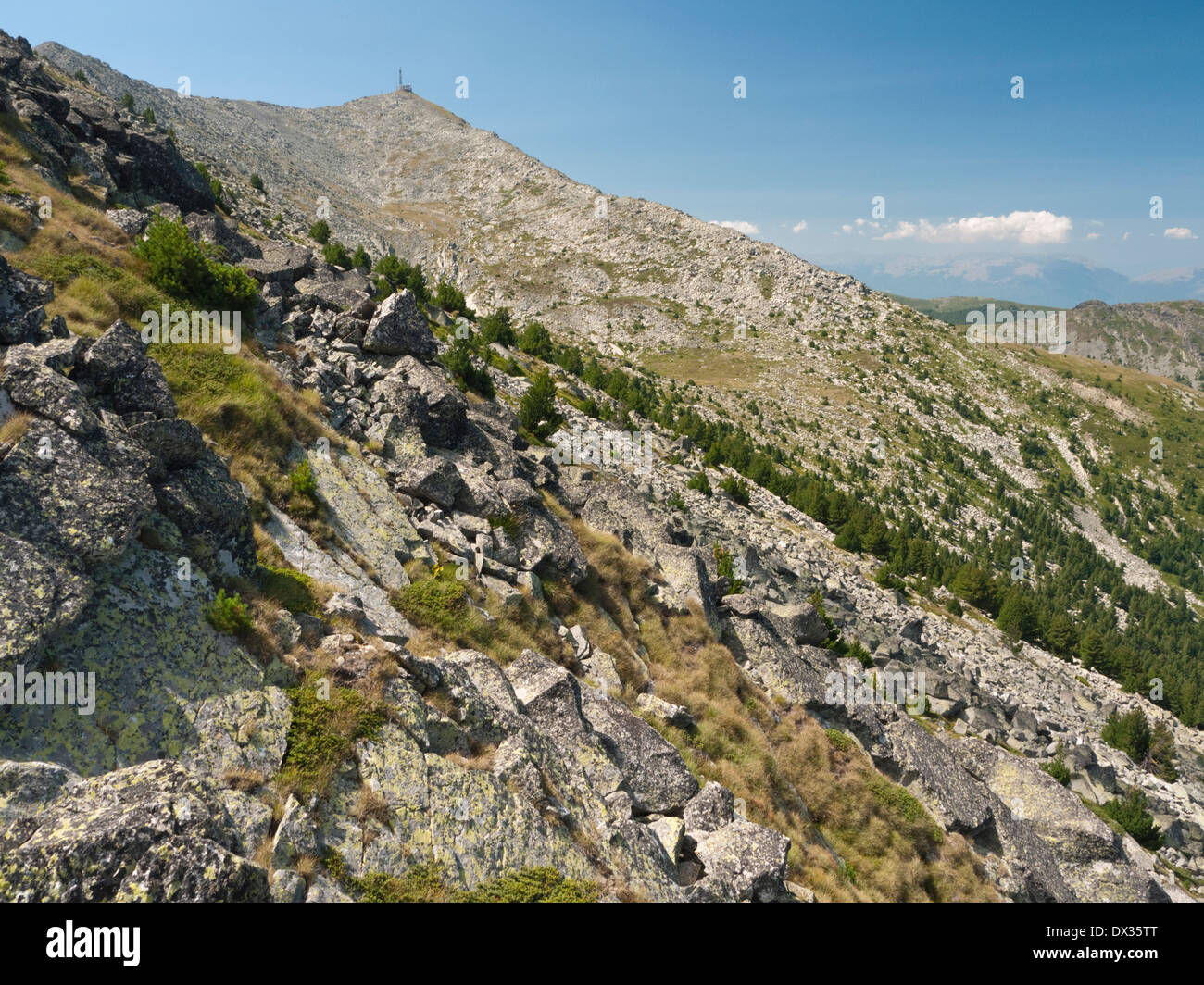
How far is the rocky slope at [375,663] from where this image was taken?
8.37 metres

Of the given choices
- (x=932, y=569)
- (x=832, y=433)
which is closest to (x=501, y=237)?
(x=832, y=433)

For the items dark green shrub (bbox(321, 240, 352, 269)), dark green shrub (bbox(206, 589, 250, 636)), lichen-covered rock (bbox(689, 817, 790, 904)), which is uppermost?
dark green shrub (bbox(321, 240, 352, 269))

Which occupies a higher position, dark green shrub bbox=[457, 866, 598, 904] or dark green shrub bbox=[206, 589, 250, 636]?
dark green shrub bbox=[206, 589, 250, 636]

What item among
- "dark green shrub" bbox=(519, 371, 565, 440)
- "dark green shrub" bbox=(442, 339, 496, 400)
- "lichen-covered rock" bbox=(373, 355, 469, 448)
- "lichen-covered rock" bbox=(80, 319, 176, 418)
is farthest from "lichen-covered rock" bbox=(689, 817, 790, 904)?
"dark green shrub" bbox=(519, 371, 565, 440)

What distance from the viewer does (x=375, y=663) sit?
461 inches

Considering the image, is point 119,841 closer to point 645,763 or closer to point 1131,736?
point 645,763

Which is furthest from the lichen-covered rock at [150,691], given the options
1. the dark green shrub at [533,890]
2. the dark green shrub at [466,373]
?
the dark green shrub at [466,373]

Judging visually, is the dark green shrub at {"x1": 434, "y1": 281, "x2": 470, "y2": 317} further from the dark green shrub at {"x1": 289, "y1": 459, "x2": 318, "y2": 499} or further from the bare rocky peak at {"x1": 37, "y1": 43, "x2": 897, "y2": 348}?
the bare rocky peak at {"x1": 37, "y1": 43, "x2": 897, "y2": 348}

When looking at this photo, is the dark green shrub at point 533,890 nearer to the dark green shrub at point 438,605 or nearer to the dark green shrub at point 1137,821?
the dark green shrub at point 438,605

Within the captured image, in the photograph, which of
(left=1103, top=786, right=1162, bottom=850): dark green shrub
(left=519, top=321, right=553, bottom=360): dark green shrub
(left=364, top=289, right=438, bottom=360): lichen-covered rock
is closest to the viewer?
(left=364, top=289, right=438, bottom=360): lichen-covered rock

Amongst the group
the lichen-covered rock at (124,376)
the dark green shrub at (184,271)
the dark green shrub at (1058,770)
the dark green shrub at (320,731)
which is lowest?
the dark green shrub at (1058,770)

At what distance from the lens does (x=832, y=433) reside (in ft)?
379

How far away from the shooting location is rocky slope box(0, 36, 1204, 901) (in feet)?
27.5
